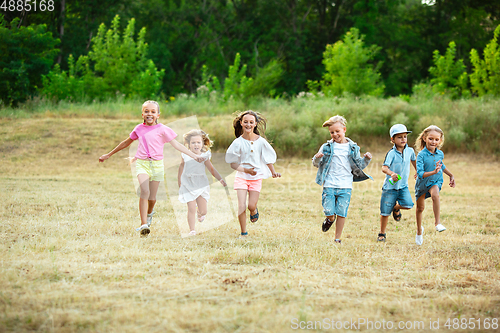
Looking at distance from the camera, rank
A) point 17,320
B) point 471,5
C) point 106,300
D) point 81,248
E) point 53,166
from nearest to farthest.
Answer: point 17,320 → point 106,300 → point 81,248 → point 53,166 → point 471,5

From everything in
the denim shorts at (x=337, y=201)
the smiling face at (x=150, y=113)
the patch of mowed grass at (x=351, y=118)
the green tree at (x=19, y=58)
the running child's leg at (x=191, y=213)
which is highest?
the green tree at (x=19, y=58)

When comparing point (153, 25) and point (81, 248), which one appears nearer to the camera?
point (81, 248)

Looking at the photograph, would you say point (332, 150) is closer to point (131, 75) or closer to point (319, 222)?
point (319, 222)

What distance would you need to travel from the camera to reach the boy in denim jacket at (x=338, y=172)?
6.84 meters

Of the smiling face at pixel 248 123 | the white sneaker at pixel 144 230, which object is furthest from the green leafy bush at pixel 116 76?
the white sneaker at pixel 144 230

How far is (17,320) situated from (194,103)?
24122 millimetres

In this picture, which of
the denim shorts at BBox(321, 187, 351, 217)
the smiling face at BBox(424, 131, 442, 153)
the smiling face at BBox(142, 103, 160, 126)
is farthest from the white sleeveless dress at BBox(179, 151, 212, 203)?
the smiling face at BBox(424, 131, 442, 153)

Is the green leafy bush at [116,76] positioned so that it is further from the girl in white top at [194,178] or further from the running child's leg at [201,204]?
the running child's leg at [201,204]

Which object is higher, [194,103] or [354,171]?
[194,103]

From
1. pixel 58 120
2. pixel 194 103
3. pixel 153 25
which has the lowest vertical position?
pixel 58 120

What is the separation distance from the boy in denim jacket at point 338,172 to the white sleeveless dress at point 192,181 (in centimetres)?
175

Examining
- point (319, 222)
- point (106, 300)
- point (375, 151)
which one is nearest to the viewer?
point (106, 300)

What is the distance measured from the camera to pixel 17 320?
3.51 meters

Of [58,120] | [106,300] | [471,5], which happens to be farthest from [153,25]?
[106,300]
